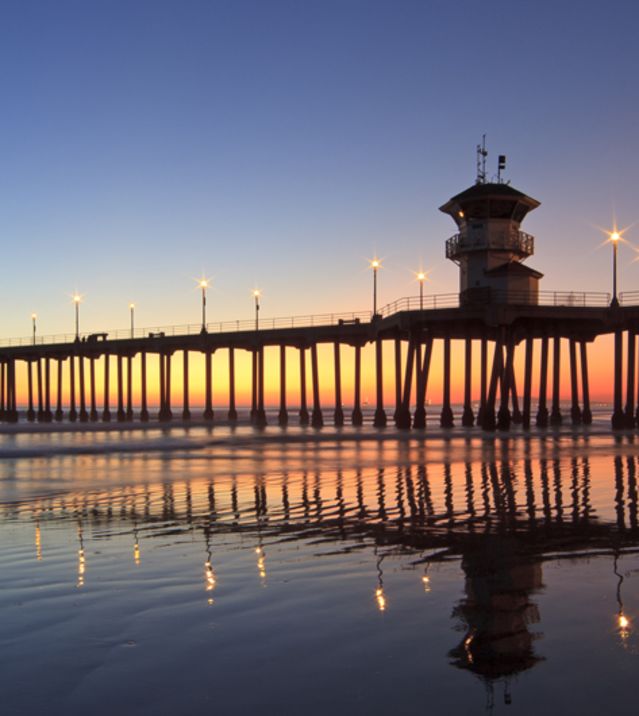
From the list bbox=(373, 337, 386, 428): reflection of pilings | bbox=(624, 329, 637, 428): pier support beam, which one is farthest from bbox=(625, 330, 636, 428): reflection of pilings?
bbox=(373, 337, 386, 428): reflection of pilings

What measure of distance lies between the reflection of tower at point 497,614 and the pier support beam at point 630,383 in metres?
37.0

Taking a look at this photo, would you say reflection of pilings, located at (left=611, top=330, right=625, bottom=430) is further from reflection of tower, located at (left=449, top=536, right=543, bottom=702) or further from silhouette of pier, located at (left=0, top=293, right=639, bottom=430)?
reflection of tower, located at (left=449, top=536, right=543, bottom=702)

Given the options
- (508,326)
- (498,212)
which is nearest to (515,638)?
(508,326)

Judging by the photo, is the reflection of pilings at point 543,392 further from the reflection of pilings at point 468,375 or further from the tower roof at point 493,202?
the tower roof at point 493,202

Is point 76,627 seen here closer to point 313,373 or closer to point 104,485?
point 104,485

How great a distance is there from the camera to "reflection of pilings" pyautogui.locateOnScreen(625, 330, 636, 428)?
43031mm

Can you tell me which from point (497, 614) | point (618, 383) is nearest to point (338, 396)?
point (618, 383)

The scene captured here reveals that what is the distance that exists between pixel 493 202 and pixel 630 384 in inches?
543

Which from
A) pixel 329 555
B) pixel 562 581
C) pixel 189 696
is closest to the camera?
pixel 189 696

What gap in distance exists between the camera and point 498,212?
4816 centimetres

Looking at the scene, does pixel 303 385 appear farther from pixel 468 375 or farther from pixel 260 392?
pixel 468 375

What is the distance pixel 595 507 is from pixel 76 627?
9235 mm

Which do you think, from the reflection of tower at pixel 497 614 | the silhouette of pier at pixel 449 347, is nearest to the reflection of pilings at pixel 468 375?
the silhouette of pier at pixel 449 347

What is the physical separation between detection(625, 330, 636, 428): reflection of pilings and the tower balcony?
27.2 ft
